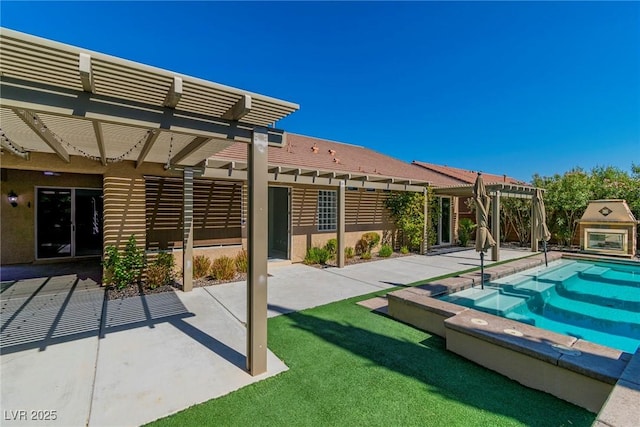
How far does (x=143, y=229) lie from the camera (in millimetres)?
7996

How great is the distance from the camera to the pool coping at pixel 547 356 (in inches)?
109

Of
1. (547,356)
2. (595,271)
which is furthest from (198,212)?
(595,271)

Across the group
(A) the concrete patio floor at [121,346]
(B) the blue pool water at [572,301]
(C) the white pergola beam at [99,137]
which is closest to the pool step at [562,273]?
(B) the blue pool water at [572,301]

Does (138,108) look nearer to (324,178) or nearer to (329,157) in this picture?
(324,178)

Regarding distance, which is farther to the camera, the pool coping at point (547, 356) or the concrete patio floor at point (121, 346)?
the concrete patio floor at point (121, 346)

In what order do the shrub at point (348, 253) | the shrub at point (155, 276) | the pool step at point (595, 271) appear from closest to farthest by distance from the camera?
the shrub at point (155, 276), the pool step at point (595, 271), the shrub at point (348, 253)

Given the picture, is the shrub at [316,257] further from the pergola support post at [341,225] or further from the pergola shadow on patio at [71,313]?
the pergola shadow on patio at [71,313]

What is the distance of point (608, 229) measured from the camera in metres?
12.9

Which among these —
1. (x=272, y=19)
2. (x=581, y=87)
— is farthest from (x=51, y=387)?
(x=581, y=87)

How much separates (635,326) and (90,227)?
53.5ft

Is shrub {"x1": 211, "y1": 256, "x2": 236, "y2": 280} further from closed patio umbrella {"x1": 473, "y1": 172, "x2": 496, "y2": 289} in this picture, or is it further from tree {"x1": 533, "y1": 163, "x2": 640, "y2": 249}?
tree {"x1": 533, "y1": 163, "x2": 640, "y2": 249}

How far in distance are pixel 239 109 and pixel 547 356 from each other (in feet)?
15.3

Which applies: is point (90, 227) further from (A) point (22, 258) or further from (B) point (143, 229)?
(B) point (143, 229)

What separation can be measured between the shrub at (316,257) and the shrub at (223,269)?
3.21 m
